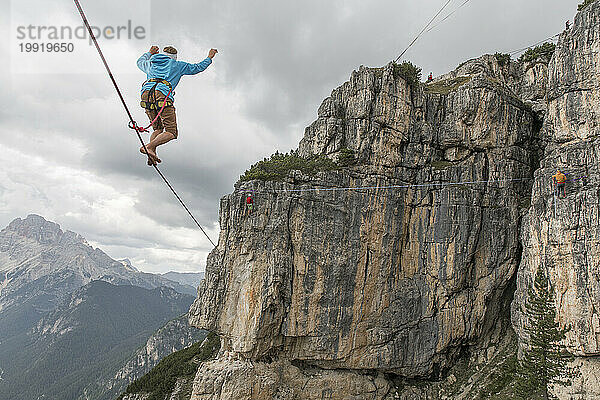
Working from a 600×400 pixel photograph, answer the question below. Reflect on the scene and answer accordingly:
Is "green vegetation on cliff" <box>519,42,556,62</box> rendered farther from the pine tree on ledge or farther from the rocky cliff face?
the pine tree on ledge

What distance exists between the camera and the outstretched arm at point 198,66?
297 inches

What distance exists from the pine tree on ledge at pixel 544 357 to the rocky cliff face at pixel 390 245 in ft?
11.5

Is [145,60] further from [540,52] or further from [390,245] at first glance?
[540,52]

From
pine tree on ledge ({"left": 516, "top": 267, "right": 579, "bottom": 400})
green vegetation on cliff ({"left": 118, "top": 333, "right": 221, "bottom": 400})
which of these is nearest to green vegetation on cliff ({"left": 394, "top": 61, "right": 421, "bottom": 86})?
pine tree on ledge ({"left": 516, "top": 267, "right": 579, "bottom": 400})

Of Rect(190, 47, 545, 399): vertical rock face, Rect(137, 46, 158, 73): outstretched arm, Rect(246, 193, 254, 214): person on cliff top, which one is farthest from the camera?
Rect(246, 193, 254, 214): person on cliff top

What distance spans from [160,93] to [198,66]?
3.87 feet

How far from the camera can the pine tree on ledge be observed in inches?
866

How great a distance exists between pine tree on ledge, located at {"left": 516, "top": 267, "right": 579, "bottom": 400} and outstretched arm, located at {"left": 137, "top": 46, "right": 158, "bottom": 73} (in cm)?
2723

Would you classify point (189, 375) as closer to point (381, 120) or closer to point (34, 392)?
point (381, 120)

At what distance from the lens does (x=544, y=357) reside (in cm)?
2220

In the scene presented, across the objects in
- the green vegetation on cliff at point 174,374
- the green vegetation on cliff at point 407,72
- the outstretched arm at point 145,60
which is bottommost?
the green vegetation on cliff at point 174,374

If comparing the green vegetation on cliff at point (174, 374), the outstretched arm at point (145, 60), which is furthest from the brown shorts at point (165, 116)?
the green vegetation on cliff at point (174, 374)

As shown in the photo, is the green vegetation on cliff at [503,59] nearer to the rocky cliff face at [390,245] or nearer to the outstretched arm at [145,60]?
the rocky cliff face at [390,245]

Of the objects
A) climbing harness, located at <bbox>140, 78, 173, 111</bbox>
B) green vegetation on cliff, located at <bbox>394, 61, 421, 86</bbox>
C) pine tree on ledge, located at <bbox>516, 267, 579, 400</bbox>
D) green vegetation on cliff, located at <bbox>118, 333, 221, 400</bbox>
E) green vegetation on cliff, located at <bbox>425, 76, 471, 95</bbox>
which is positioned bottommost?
green vegetation on cliff, located at <bbox>118, 333, 221, 400</bbox>
